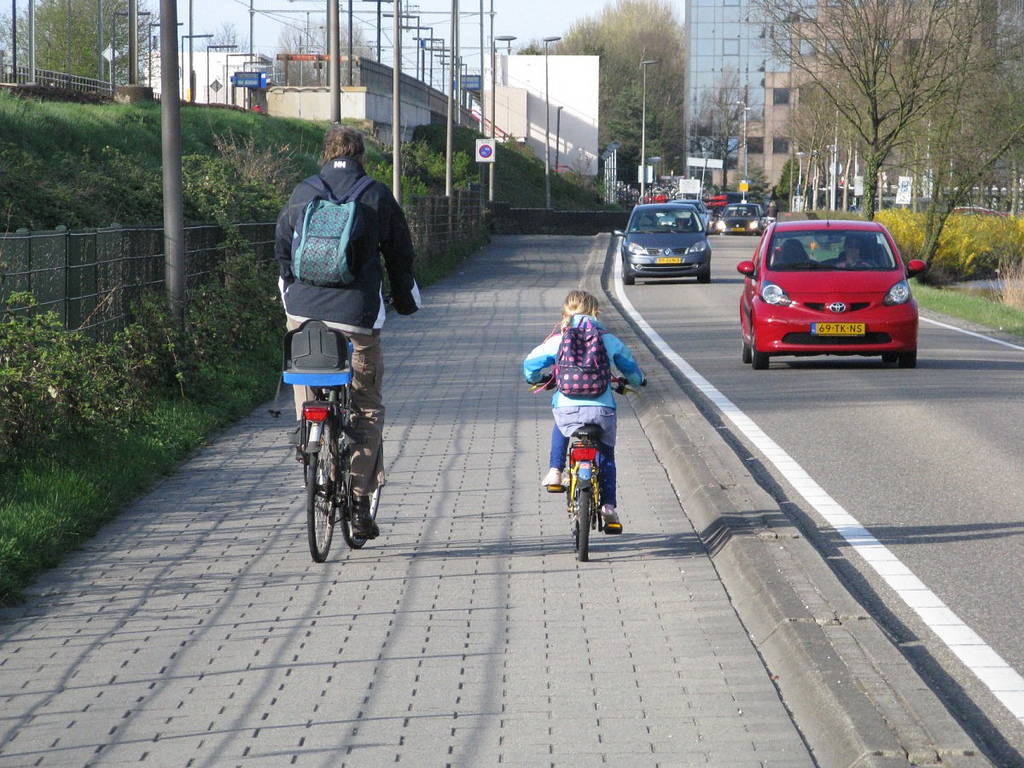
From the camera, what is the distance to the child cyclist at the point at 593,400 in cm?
676

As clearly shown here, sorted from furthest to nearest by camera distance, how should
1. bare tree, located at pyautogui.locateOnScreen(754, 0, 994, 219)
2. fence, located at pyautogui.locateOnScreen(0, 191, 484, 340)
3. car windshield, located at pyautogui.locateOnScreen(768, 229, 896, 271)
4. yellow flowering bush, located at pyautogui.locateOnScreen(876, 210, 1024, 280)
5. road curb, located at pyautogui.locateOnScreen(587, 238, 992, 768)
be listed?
yellow flowering bush, located at pyautogui.locateOnScreen(876, 210, 1024, 280) < bare tree, located at pyautogui.locateOnScreen(754, 0, 994, 219) < car windshield, located at pyautogui.locateOnScreen(768, 229, 896, 271) < fence, located at pyautogui.locateOnScreen(0, 191, 484, 340) < road curb, located at pyautogui.locateOnScreen(587, 238, 992, 768)

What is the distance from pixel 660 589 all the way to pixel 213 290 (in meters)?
8.59

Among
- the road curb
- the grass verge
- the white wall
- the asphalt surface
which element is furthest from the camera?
the white wall

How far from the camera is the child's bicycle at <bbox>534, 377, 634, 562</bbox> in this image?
21.7ft

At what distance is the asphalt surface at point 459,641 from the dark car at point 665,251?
24087mm

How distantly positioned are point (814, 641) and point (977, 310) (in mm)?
21870

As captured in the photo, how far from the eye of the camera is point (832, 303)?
15.4 metres

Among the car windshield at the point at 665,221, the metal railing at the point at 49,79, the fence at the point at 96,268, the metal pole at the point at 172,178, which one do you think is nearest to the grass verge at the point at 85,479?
the fence at the point at 96,268

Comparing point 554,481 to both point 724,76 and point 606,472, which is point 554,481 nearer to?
point 606,472

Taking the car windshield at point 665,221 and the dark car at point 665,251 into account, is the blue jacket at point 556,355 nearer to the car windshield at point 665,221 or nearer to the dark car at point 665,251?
the dark car at point 665,251

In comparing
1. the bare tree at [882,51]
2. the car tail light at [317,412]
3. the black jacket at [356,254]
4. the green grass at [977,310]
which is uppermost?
the bare tree at [882,51]

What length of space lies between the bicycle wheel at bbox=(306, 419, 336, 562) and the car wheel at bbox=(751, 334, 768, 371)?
9.46 meters

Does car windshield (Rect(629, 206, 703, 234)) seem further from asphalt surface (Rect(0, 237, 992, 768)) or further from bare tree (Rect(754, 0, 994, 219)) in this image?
asphalt surface (Rect(0, 237, 992, 768))

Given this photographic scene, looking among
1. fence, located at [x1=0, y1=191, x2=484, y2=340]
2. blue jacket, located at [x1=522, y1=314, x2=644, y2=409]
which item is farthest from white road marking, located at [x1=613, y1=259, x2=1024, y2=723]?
fence, located at [x1=0, y1=191, x2=484, y2=340]
